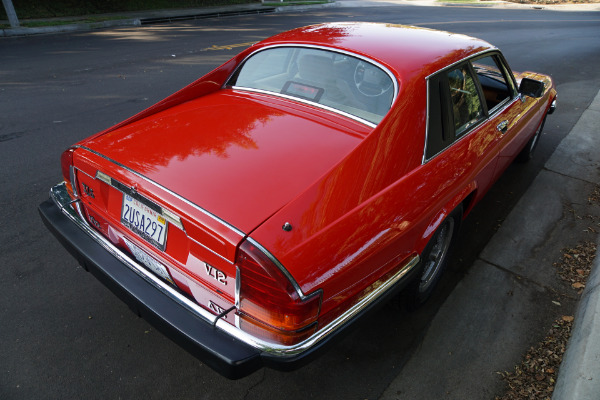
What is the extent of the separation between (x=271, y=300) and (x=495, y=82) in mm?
3403

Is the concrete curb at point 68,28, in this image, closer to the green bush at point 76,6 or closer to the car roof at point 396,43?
the green bush at point 76,6

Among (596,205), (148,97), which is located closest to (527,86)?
(596,205)

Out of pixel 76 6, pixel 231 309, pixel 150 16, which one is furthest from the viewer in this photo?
pixel 76 6

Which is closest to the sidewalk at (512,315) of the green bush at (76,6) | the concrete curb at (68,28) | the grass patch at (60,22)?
the concrete curb at (68,28)

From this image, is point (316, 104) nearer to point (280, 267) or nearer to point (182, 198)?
point (182, 198)

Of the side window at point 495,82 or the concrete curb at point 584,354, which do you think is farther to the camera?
the side window at point 495,82

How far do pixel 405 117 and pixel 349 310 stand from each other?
1.11m

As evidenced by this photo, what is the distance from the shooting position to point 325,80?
285 centimetres

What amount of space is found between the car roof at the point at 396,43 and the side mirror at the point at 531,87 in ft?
→ 2.25

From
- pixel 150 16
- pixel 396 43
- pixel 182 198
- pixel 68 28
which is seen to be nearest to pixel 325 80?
pixel 396 43

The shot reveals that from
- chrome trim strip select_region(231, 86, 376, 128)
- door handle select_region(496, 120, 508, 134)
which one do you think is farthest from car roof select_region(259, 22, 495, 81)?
door handle select_region(496, 120, 508, 134)

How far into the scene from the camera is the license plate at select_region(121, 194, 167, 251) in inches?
82.4

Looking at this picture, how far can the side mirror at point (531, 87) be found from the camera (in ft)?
12.4

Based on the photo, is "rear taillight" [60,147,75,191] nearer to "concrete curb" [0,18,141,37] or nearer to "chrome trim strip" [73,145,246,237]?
"chrome trim strip" [73,145,246,237]
